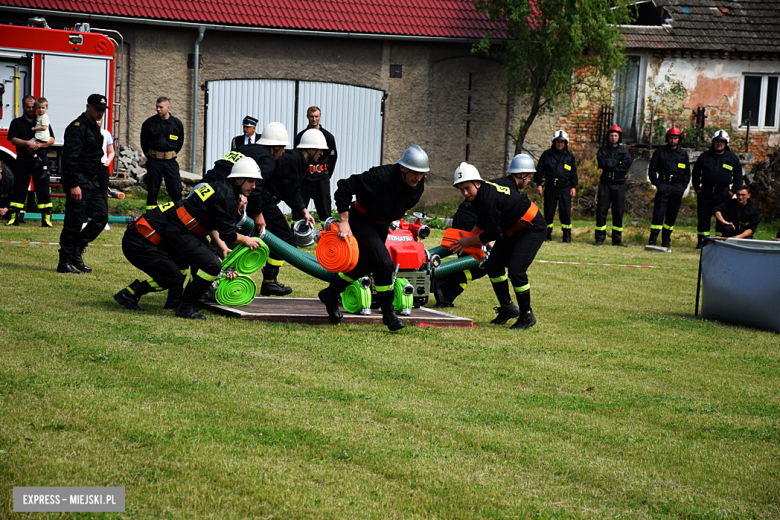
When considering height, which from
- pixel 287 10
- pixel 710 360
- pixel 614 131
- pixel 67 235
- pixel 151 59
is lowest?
pixel 710 360

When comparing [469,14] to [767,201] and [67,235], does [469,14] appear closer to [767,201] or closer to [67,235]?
[767,201]

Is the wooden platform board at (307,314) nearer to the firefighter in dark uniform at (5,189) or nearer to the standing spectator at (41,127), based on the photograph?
the standing spectator at (41,127)

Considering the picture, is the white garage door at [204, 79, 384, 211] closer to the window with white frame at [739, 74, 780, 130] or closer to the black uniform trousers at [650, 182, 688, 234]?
the black uniform trousers at [650, 182, 688, 234]

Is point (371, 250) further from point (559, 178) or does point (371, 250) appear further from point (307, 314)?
point (559, 178)

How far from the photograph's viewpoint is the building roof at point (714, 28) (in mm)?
21969

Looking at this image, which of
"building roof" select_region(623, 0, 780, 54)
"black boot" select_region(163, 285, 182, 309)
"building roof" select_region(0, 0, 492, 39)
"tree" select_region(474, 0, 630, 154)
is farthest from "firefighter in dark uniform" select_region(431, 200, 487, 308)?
"building roof" select_region(623, 0, 780, 54)

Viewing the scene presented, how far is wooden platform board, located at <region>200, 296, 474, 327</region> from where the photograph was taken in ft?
26.3

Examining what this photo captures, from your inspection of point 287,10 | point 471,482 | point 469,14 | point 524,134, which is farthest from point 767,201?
point 471,482

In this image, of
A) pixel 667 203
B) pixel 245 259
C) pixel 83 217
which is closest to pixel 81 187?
pixel 83 217

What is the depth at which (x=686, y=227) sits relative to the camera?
2058 cm

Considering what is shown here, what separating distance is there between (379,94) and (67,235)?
12.0m

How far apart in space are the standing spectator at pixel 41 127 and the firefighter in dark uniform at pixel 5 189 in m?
0.74

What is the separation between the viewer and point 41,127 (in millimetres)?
14164

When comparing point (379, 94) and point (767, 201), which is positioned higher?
point (379, 94)
